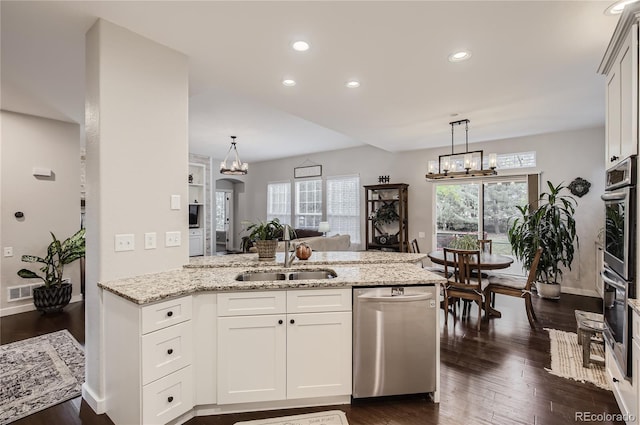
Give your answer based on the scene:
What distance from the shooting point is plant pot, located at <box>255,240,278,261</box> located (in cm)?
289

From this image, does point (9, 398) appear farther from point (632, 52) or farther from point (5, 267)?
point (632, 52)

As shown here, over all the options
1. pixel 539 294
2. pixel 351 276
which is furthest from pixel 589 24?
pixel 539 294

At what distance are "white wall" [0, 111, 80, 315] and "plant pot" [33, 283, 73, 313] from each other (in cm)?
35

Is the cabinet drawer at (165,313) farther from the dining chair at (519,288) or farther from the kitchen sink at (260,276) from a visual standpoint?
the dining chair at (519,288)

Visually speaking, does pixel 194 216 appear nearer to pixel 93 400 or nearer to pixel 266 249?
pixel 266 249

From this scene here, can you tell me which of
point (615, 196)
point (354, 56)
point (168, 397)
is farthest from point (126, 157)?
point (615, 196)

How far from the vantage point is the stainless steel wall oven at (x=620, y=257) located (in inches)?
71.1

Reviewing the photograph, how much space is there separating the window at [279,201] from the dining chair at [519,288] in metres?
6.02

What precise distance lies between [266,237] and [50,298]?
354cm

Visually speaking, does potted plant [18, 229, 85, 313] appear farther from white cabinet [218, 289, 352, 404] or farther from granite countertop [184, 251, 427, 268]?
white cabinet [218, 289, 352, 404]

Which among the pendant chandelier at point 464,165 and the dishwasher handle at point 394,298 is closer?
the dishwasher handle at point 394,298

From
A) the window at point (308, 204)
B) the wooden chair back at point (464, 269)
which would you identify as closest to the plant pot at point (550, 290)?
the wooden chair back at point (464, 269)

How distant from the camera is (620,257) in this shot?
1.98m

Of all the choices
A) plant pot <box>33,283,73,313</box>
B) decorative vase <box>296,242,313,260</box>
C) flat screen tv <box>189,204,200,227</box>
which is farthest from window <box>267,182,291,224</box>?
decorative vase <box>296,242,313,260</box>
